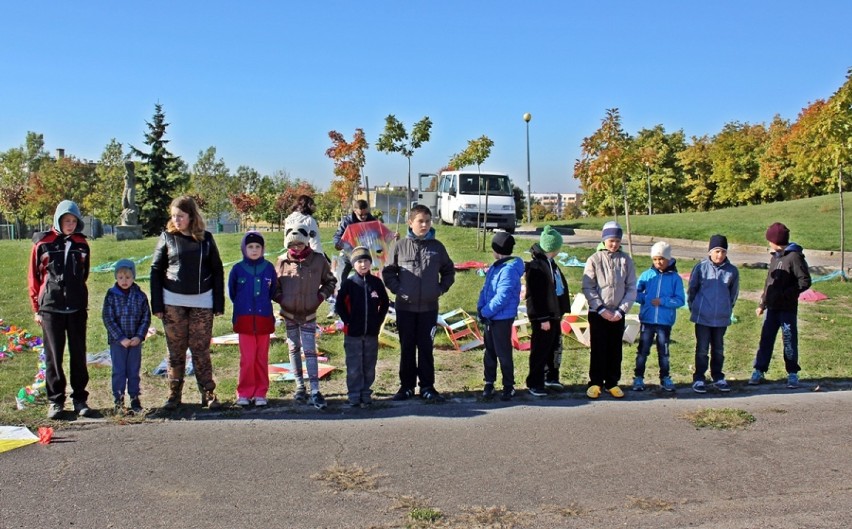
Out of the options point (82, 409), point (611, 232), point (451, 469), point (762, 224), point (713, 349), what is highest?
point (762, 224)

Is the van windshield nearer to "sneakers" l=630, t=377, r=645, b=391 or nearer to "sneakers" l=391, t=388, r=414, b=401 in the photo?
"sneakers" l=630, t=377, r=645, b=391

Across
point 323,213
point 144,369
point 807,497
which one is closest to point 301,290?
point 144,369

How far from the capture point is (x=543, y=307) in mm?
6949

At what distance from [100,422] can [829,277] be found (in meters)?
14.5

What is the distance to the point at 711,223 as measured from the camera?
95.1 ft

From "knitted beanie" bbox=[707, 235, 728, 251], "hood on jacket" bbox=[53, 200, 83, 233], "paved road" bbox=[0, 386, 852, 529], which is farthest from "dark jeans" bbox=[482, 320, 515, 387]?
"hood on jacket" bbox=[53, 200, 83, 233]

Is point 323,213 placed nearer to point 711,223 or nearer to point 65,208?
point 711,223

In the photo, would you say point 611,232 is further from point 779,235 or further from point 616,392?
point 779,235

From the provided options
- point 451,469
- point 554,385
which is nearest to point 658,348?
point 554,385

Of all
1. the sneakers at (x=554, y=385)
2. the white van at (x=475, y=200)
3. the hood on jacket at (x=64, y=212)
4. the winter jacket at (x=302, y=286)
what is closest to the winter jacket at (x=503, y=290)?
the sneakers at (x=554, y=385)

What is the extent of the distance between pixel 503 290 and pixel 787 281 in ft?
10.7

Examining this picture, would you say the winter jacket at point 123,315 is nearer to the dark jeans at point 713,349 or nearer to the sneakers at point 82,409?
the sneakers at point 82,409

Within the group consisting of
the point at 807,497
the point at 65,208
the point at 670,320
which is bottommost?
the point at 807,497

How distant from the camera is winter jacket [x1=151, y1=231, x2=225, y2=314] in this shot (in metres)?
6.10
